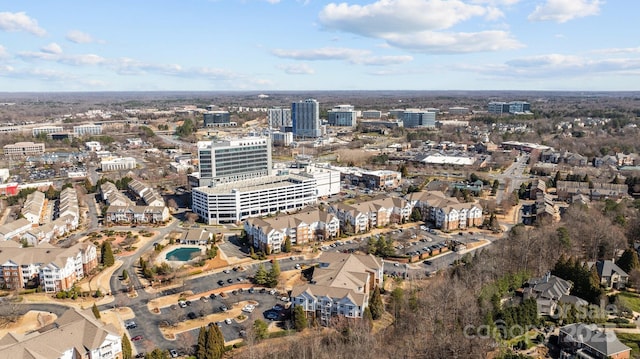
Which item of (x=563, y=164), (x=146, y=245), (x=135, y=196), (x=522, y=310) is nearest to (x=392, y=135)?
(x=563, y=164)

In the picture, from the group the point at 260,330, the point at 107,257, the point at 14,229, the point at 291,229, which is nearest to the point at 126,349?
the point at 260,330

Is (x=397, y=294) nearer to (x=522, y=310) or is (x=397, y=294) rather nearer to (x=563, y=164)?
(x=522, y=310)

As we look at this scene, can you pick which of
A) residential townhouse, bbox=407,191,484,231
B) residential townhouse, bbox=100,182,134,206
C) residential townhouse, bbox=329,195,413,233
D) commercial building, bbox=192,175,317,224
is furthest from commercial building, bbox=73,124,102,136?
residential townhouse, bbox=407,191,484,231

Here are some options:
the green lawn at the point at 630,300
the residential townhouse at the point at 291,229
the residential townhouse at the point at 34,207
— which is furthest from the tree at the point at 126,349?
the green lawn at the point at 630,300

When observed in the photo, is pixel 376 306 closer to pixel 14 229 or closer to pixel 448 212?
pixel 448 212

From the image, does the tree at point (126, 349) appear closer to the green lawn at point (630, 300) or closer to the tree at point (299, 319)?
the tree at point (299, 319)

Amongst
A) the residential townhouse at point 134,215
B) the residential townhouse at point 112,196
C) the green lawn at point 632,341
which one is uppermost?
the residential townhouse at point 112,196

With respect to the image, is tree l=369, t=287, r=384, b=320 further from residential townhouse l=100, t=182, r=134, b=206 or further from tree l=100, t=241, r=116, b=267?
residential townhouse l=100, t=182, r=134, b=206

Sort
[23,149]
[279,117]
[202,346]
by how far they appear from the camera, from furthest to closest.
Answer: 1. [279,117]
2. [23,149]
3. [202,346]
